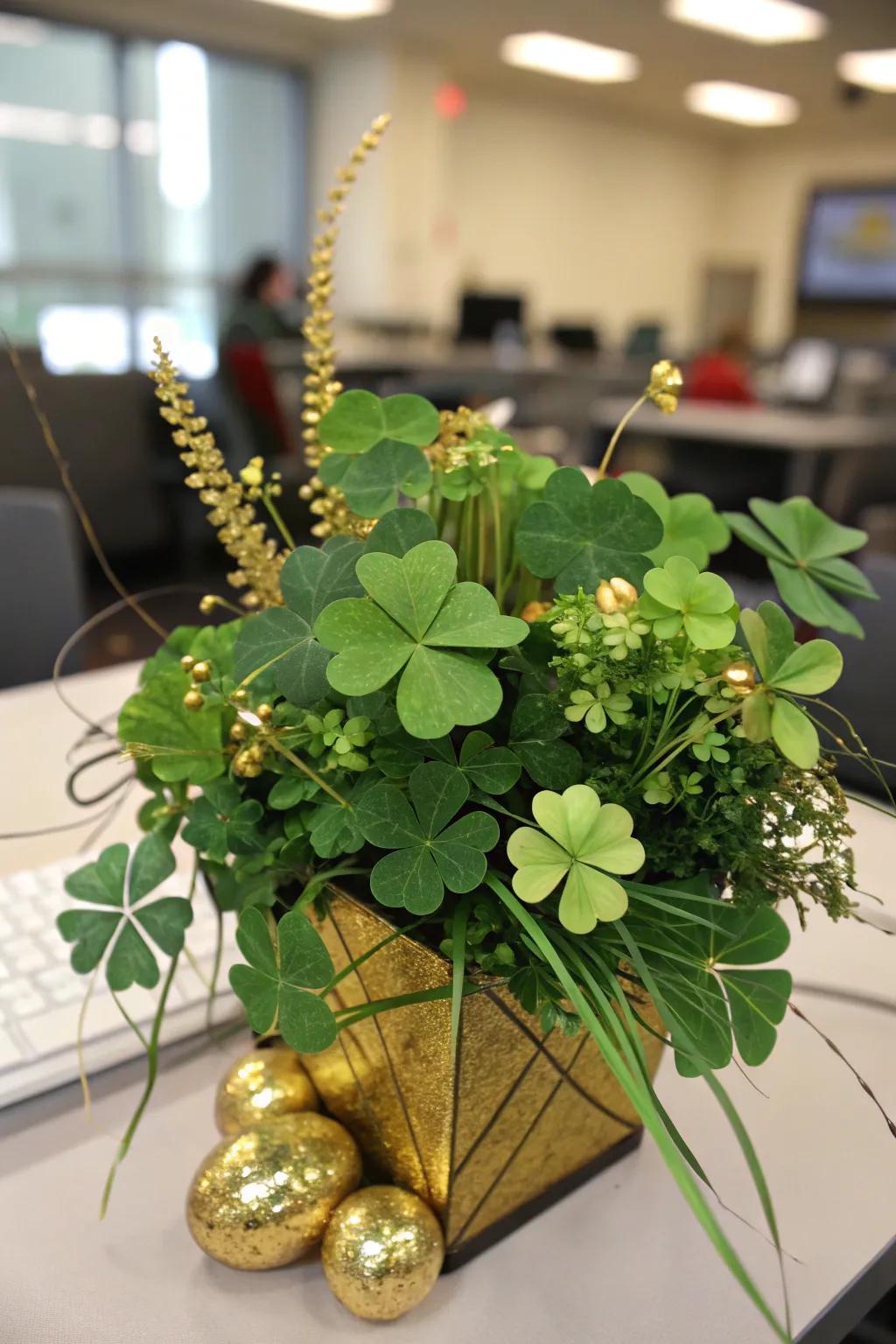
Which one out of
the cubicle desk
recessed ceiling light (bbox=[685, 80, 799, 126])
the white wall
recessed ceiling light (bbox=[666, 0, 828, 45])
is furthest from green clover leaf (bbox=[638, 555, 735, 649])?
the white wall

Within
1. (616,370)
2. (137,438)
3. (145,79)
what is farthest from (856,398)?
(145,79)

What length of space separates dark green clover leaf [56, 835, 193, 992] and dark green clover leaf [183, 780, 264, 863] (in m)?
0.04

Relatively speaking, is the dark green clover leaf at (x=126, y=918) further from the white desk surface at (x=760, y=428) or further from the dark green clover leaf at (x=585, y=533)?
the white desk surface at (x=760, y=428)

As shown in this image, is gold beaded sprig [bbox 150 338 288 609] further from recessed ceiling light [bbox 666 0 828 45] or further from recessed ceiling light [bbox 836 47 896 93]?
recessed ceiling light [bbox 836 47 896 93]

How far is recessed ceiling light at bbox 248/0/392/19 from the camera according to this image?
607cm

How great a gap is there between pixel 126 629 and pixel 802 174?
9921 mm

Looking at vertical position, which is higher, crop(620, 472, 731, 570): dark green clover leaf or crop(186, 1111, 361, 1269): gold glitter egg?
crop(620, 472, 731, 570): dark green clover leaf

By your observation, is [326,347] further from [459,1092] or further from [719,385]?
[719,385]

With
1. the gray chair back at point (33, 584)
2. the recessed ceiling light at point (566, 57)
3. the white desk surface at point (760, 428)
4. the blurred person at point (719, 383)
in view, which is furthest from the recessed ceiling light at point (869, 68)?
the gray chair back at point (33, 584)

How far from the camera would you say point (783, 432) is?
3.67 meters

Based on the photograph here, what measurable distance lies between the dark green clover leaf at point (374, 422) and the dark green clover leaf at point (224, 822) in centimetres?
15

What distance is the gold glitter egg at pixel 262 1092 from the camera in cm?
47

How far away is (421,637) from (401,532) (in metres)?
0.05

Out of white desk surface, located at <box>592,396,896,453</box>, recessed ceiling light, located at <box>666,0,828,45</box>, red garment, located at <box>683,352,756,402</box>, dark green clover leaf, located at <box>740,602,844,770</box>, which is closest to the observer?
dark green clover leaf, located at <box>740,602,844,770</box>
